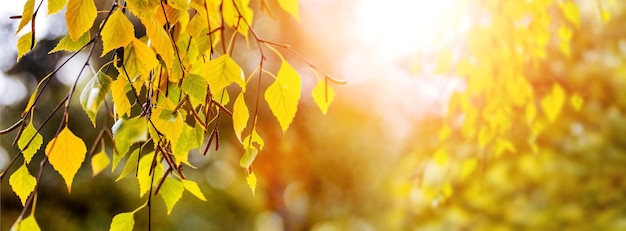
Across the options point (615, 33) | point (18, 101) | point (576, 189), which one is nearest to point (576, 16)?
point (615, 33)

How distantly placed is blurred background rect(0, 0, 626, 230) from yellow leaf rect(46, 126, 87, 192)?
1.71 m

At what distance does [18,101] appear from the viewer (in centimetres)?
291

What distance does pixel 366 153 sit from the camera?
399 cm

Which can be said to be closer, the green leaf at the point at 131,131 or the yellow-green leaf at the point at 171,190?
the green leaf at the point at 131,131

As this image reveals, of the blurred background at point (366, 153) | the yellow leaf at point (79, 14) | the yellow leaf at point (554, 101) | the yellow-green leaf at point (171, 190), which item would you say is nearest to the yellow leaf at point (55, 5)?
the yellow leaf at point (79, 14)

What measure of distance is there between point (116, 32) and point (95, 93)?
6 cm

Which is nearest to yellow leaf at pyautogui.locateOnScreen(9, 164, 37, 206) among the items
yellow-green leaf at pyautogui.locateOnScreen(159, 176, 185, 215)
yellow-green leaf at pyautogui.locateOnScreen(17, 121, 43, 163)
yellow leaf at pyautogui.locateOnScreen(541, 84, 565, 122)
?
yellow-green leaf at pyautogui.locateOnScreen(17, 121, 43, 163)

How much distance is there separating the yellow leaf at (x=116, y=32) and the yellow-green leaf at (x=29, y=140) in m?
0.11

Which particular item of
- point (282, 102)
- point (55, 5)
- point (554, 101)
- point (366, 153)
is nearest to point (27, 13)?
point (55, 5)

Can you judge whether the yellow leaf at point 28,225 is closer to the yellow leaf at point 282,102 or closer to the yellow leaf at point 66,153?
the yellow leaf at point 66,153

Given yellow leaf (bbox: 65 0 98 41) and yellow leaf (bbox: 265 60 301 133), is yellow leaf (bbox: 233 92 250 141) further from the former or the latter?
yellow leaf (bbox: 65 0 98 41)

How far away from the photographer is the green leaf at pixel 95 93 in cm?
48

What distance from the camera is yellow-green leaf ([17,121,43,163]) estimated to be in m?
0.56

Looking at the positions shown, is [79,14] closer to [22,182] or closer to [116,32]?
[116,32]
